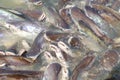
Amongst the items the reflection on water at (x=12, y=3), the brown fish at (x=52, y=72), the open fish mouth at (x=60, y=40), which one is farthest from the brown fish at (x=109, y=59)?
the reflection on water at (x=12, y=3)

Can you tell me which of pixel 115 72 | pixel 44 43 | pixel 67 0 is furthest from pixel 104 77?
pixel 67 0

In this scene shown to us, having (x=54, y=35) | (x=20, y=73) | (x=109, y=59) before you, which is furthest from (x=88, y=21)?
(x=20, y=73)

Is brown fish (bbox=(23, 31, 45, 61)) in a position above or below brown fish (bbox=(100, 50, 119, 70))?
above

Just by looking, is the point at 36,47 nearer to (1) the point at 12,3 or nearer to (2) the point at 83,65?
(2) the point at 83,65

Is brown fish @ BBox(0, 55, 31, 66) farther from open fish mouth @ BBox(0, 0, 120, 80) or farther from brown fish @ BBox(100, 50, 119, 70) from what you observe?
brown fish @ BBox(100, 50, 119, 70)

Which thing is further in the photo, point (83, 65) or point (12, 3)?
point (12, 3)

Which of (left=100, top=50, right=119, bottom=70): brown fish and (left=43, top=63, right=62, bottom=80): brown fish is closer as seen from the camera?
(left=43, top=63, right=62, bottom=80): brown fish

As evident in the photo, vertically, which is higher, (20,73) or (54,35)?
(54,35)

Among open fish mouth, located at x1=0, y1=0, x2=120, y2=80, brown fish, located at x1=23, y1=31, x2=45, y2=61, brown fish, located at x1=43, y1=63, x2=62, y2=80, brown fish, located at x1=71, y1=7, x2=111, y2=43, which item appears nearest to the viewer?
brown fish, located at x1=43, y1=63, x2=62, y2=80

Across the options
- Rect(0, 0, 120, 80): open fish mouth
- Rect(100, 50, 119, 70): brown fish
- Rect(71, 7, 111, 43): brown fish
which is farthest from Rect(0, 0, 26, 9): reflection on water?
Rect(100, 50, 119, 70): brown fish

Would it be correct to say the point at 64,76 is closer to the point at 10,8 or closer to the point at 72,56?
the point at 72,56
